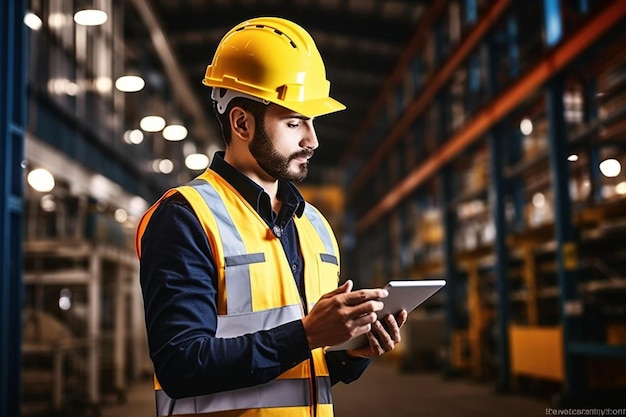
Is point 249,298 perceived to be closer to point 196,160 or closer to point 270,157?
point 270,157

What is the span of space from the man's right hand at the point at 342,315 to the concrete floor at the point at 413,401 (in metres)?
8.37

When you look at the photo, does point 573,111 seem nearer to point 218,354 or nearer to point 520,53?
point 520,53

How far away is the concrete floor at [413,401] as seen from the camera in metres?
10.3

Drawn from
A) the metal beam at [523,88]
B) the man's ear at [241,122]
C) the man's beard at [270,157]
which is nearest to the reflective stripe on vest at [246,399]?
the man's beard at [270,157]

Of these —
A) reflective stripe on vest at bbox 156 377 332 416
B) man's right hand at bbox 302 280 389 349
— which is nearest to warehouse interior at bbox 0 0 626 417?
reflective stripe on vest at bbox 156 377 332 416

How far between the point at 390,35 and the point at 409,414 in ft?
42.4

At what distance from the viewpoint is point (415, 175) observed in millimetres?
20047

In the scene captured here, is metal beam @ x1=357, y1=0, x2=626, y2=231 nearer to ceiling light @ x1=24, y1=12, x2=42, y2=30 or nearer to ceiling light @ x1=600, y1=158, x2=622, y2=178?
ceiling light @ x1=600, y1=158, x2=622, y2=178

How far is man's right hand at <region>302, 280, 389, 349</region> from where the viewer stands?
1.80 meters

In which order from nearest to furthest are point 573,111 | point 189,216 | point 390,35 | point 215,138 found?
point 189,216, point 573,111, point 390,35, point 215,138

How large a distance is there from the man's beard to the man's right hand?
444 mm

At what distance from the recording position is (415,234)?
2289 cm

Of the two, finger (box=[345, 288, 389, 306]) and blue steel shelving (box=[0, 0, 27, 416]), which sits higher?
blue steel shelving (box=[0, 0, 27, 416])

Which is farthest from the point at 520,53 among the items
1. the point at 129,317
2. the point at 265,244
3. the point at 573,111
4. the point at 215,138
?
the point at 215,138
